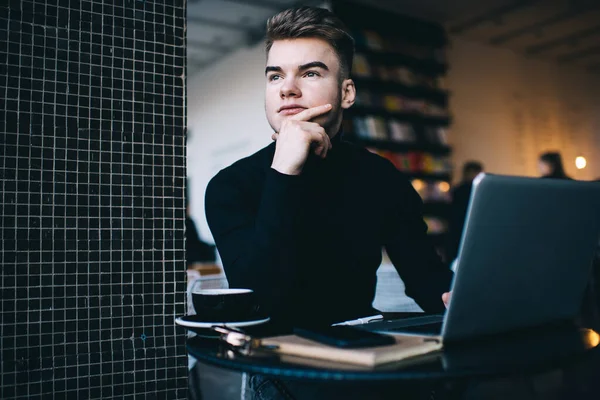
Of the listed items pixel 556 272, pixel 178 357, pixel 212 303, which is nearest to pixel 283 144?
pixel 212 303

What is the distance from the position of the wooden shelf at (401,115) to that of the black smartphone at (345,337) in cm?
459

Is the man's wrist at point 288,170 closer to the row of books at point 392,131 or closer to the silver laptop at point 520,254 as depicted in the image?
the silver laptop at point 520,254

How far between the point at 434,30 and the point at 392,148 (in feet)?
5.40

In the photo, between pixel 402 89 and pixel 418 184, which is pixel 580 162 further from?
pixel 402 89

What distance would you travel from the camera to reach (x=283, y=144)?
113cm

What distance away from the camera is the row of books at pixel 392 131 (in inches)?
212

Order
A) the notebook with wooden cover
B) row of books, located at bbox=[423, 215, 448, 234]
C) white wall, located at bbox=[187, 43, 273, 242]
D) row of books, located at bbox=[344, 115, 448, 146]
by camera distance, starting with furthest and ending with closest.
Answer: white wall, located at bbox=[187, 43, 273, 242] → row of books, located at bbox=[423, 215, 448, 234] → row of books, located at bbox=[344, 115, 448, 146] → the notebook with wooden cover

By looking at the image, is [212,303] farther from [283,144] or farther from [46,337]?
[46,337]

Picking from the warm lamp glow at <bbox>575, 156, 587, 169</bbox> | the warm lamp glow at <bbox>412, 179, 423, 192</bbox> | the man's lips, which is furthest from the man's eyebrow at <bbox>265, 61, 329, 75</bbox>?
the warm lamp glow at <bbox>575, 156, 587, 169</bbox>

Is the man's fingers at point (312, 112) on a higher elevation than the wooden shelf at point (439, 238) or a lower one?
higher

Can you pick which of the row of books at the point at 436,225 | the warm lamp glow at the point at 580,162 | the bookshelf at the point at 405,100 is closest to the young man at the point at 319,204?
the bookshelf at the point at 405,100

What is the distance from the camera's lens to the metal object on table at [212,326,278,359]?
800mm

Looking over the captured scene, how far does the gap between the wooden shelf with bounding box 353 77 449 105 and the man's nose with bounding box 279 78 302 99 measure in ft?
13.4

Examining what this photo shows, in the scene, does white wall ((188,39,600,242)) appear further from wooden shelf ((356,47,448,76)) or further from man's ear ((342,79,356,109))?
man's ear ((342,79,356,109))
